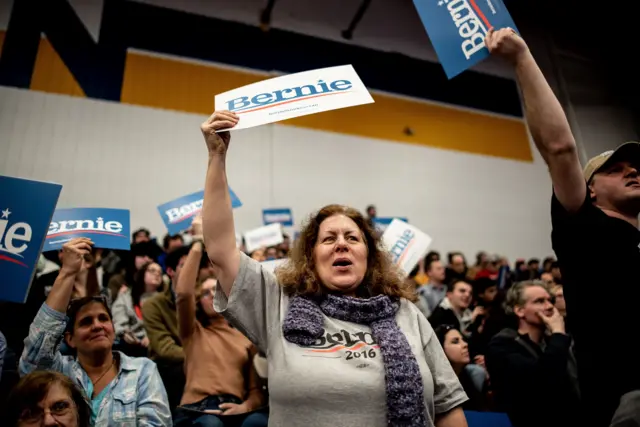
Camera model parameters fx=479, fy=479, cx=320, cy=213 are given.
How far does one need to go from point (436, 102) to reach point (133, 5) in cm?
582

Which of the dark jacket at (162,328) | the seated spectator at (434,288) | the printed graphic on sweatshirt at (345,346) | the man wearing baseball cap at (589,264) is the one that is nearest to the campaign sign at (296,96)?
the man wearing baseball cap at (589,264)

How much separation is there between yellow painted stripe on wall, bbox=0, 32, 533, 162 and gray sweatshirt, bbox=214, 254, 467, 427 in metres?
7.00

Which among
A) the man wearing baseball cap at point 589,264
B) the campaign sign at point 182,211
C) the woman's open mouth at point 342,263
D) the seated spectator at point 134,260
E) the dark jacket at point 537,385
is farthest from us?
the seated spectator at point 134,260

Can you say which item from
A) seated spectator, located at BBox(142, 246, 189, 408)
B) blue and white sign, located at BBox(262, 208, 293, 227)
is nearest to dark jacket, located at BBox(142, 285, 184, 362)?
seated spectator, located at BBox(142, 246, 189, 408)

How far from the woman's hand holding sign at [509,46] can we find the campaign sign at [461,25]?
0.11 metres

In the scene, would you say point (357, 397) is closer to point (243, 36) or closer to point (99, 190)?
point (99, 190)

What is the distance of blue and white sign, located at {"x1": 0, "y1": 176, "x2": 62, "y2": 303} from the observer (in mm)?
1569

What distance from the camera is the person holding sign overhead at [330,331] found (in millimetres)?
1186

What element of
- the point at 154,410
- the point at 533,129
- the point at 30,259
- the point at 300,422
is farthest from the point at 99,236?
the point at 533,129

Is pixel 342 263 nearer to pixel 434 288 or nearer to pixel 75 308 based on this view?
pixel 75 308

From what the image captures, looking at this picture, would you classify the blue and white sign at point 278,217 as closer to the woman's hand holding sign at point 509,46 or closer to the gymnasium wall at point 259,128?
the gymnasium wall at point 259,128

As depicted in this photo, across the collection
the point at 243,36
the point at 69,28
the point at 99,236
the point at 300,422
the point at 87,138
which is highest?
the point at 243,36

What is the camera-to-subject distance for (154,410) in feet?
6.24

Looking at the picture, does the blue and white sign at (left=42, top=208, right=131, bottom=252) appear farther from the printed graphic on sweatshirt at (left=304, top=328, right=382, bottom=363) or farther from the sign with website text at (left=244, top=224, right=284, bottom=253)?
the sign with website text at (left=244, top=224, right=284, bottom=253)
